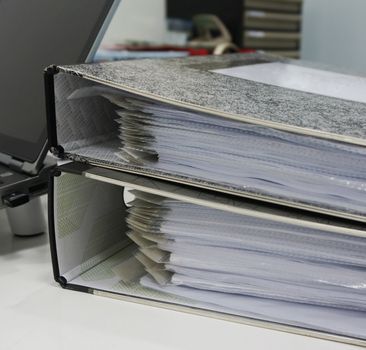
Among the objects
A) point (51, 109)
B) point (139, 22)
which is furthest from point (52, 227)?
point (139, 22)

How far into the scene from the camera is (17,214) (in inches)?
17.6

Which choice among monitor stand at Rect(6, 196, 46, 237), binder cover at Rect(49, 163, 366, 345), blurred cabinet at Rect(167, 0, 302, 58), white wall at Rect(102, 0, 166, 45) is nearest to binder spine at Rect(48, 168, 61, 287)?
binder cover at Rect(49, 163, 366, 345)

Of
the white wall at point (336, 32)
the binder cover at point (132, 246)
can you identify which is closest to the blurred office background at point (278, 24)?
the white wall at point (336, 32)

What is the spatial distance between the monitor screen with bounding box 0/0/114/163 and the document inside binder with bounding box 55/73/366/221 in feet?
0.22

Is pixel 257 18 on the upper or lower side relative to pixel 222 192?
upper

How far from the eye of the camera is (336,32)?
6.80ft

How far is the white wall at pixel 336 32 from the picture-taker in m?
1.98

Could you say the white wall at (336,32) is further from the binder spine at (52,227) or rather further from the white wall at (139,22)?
the binder spine at (52,227)

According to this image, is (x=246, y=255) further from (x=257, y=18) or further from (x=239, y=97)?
(x=257, y=18)

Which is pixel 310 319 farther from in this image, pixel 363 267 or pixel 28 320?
pixel 28 320

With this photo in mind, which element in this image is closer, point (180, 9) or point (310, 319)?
point (310, 319)

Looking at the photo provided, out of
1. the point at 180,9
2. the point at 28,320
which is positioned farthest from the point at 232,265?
the point at 180,9

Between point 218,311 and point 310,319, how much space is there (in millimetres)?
59

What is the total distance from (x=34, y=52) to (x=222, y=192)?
0.81 feet
